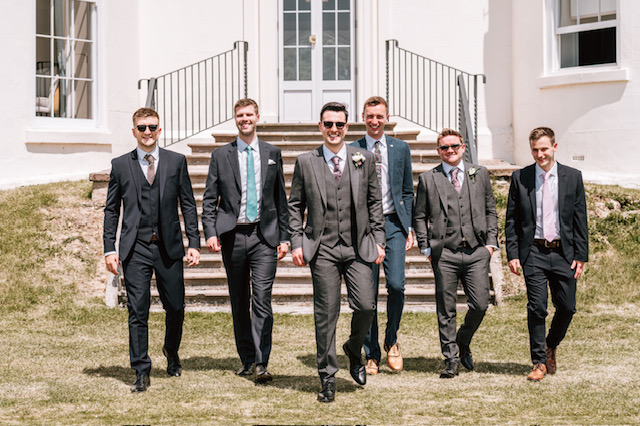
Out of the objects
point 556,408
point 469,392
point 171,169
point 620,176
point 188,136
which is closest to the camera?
point 556,408

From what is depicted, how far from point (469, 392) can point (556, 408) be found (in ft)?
2.10

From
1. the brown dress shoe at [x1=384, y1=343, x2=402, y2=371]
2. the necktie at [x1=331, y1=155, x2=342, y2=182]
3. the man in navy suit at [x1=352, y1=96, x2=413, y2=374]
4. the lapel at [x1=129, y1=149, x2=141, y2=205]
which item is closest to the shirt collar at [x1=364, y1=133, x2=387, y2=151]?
the man in navy suit at [x1=352, y1=96, x2=413, y2=374]

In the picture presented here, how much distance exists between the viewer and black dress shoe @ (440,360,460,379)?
6.42 metres

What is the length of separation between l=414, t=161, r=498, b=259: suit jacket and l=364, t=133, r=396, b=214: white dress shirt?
23cm

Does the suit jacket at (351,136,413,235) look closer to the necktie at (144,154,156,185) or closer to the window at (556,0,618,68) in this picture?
the necktie at (144,154,156,185)

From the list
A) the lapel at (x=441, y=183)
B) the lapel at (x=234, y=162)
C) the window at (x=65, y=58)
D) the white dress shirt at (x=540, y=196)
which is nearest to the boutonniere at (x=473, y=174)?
the lapel at (x=441, y=183)

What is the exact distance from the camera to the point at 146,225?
248 inches

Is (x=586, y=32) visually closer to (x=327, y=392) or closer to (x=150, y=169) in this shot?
(x=150, y=169)

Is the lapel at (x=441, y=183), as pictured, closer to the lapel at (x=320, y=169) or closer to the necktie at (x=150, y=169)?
the lapel at (x=320, y=169)

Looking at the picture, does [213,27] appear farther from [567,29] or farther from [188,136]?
[567,29]

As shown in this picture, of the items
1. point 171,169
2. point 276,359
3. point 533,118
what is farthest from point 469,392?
point 533,118

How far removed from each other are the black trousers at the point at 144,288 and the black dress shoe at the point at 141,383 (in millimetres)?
36

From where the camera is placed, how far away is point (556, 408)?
548 cm

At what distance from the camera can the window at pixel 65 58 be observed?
13.5 metres
